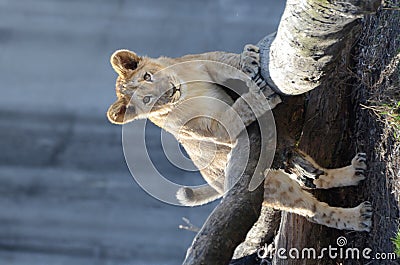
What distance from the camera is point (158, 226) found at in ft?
13.0

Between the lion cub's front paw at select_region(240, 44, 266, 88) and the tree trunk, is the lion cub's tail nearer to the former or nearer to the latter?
the tree trunk

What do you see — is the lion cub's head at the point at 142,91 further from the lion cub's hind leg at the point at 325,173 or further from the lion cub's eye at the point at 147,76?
the lion cub's hind leg at the point at 325,173

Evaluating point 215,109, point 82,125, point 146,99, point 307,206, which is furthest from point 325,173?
point 82,125

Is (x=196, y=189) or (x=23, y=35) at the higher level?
(x=23, y=35)

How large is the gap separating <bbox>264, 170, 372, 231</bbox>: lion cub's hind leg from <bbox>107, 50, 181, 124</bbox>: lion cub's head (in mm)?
491

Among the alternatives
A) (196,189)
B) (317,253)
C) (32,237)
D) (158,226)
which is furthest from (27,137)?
(317,253)

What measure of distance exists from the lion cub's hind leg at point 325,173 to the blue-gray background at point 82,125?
1739 millimetres

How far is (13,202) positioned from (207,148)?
230cm

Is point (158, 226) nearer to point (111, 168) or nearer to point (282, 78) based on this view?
point (111, 168)

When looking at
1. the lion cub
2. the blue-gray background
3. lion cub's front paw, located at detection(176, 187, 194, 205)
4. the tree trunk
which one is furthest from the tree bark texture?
the blue-gray background

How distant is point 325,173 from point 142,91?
0.82 m

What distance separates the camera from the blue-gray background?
392 centimetres

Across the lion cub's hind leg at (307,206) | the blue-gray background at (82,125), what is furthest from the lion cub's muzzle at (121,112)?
the blue-gray background at (82,125)

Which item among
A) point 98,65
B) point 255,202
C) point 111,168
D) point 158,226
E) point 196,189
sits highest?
point 98,65
